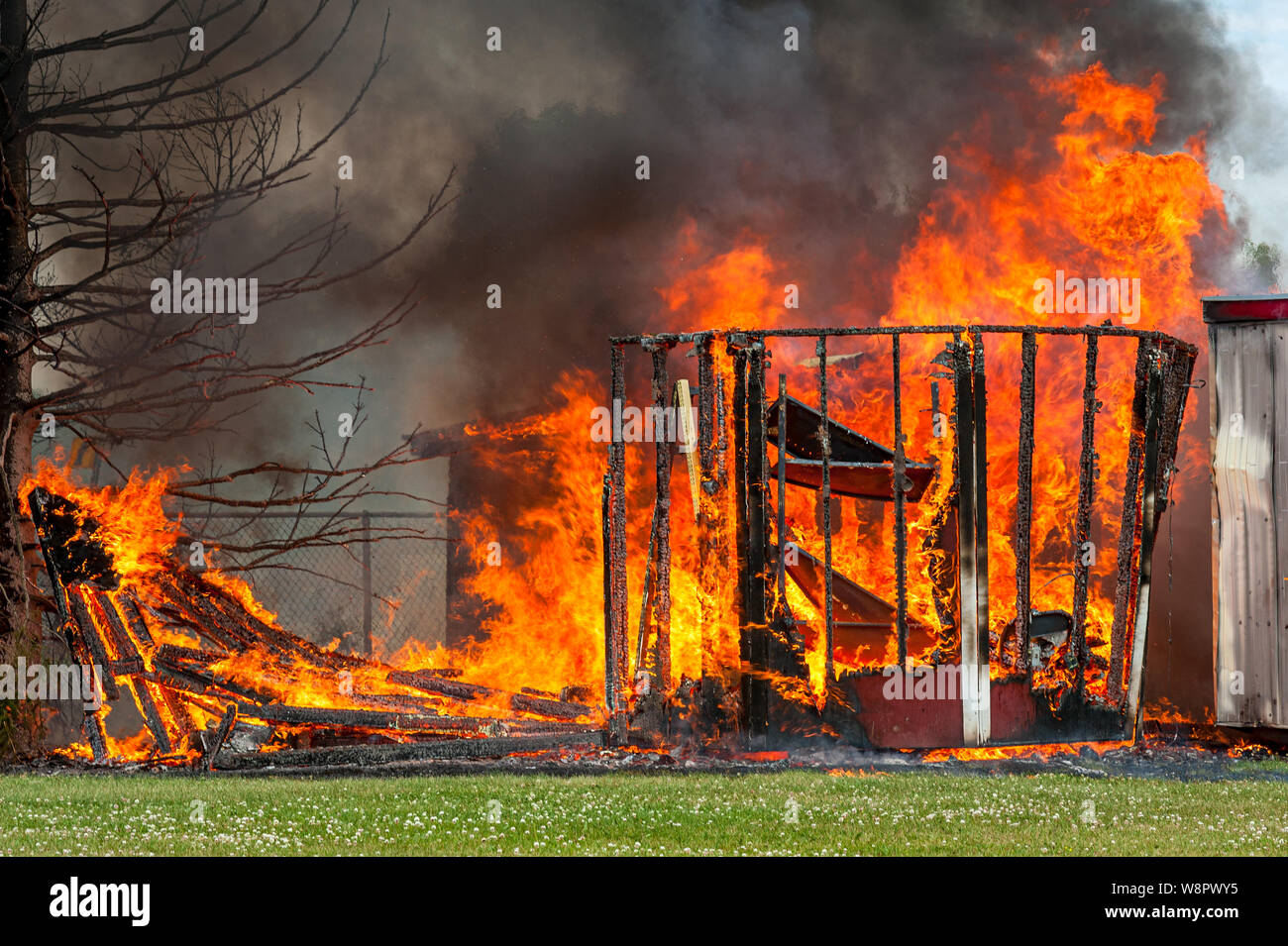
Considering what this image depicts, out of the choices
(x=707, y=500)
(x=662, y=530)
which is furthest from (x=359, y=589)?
(x=707, y=500)

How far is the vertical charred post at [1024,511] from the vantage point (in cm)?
1175

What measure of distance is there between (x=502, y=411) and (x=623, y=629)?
6.57 metres

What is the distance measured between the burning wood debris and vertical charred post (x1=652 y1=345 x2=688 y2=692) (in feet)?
2.86

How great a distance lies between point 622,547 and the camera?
12242 millimetres

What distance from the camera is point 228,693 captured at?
11633 mm

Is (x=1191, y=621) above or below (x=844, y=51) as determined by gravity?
below

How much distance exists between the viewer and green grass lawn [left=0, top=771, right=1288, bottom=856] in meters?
7.24

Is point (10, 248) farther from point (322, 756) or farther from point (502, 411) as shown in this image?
point (502, 411)

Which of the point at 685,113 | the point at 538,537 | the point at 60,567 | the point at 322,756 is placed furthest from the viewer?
the point at 685,113

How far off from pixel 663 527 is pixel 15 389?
20.4 ft

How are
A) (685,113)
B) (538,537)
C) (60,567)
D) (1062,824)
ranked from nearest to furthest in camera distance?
(1062,824), (60,567), (538,537), (685,113)

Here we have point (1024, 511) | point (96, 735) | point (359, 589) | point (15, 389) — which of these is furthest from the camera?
point (359, 589)

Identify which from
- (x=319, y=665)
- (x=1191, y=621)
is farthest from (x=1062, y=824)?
(x=1191, y=621)

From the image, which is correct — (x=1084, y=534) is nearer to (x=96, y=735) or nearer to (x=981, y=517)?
(x=981, y=517)
